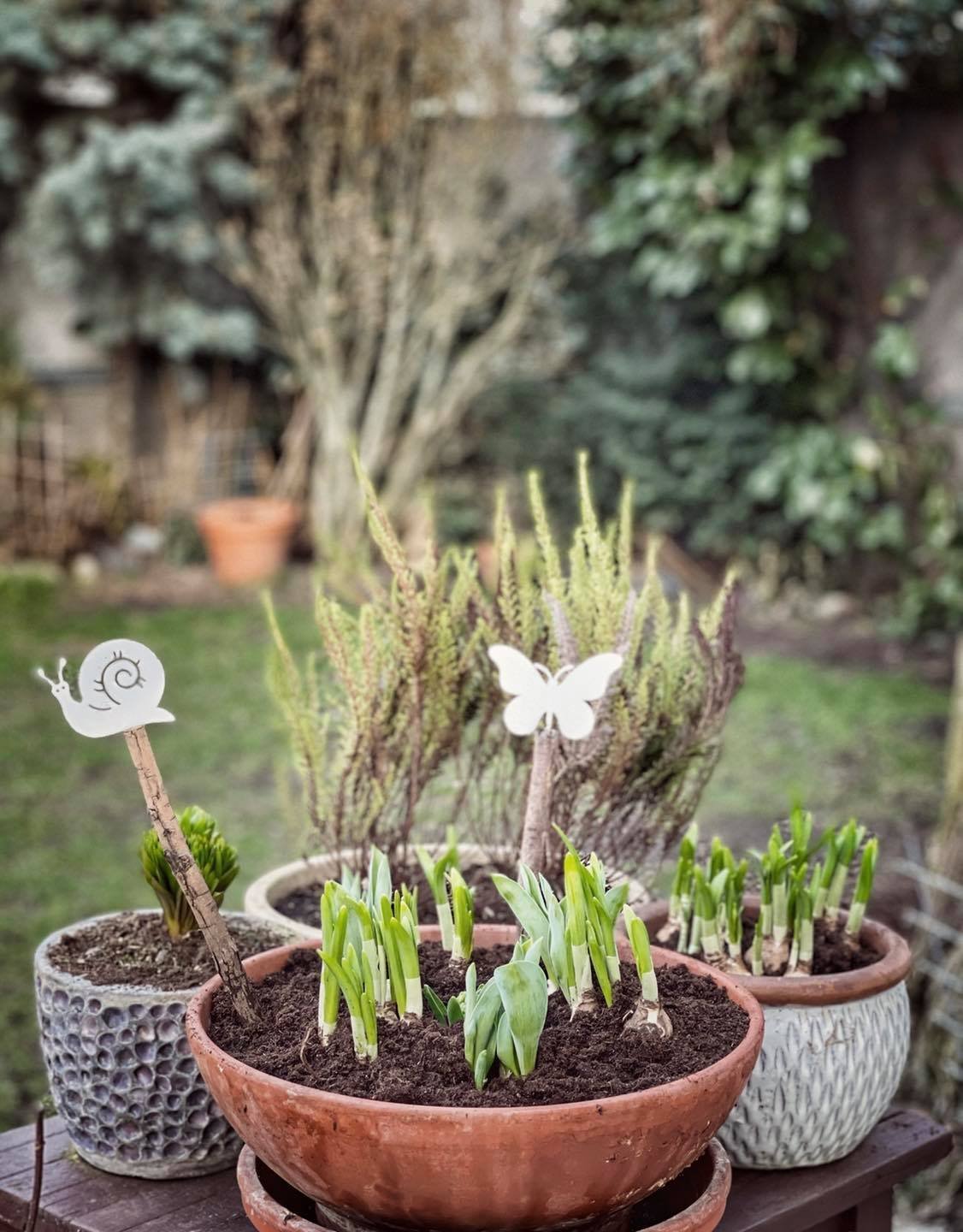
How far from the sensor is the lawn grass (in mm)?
3789

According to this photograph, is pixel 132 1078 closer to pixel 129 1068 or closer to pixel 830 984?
pixel 129 1068

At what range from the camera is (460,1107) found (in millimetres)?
1018

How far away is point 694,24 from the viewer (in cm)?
593

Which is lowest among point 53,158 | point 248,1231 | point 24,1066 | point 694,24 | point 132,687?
point 24,1066

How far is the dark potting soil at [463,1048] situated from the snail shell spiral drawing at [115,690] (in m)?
0.28

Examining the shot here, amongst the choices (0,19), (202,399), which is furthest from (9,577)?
(0,19)

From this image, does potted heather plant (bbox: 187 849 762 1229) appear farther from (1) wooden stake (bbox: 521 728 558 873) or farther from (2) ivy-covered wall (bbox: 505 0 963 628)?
(2) ivy-covered wall (bbox: 505 0 963 628)

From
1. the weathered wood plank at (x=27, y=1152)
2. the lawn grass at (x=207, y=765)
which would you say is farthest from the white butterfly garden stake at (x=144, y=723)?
the lawn grass at (x=207, y=765)

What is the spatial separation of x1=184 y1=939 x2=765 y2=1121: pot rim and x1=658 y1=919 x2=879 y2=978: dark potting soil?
0.23 m

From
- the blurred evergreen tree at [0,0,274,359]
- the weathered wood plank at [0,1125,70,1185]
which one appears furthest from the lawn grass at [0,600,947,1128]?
the blurred evergreen tree at [0,0,274,359]

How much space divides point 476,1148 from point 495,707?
87cm

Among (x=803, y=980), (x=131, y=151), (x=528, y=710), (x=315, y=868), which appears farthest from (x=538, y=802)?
(x=131, y=151)

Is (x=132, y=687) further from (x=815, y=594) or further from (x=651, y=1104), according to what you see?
(x=815, y=594)

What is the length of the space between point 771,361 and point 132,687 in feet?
19.4
